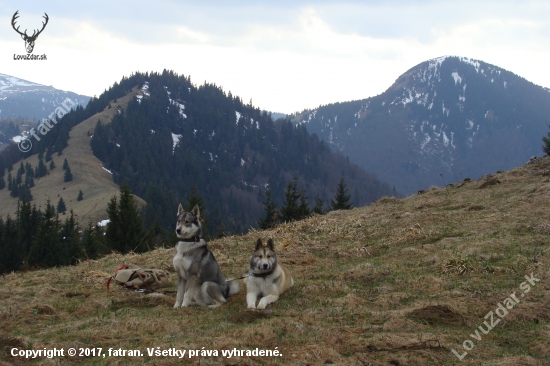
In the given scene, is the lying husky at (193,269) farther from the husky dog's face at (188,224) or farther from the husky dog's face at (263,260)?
the husky dog's face at (263,260)

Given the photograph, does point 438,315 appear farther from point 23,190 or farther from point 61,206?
point 23,190

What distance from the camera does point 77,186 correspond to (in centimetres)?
15738

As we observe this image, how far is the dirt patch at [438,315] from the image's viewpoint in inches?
337

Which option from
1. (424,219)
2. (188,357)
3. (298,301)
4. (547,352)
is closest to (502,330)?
(547,352)

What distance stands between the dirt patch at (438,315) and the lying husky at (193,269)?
4363mm

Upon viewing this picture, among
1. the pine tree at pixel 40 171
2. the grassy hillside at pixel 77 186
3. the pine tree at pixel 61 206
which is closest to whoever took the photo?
the pine tree at pixel 61 206

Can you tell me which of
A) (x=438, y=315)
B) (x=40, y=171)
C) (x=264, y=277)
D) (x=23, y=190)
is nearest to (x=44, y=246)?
(x=264, y=277)

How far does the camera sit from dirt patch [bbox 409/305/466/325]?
28.1ft

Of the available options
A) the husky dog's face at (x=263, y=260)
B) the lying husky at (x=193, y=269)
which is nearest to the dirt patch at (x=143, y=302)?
the lying husky at (x=193, y=269)

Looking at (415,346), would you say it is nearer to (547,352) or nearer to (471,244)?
(547,352)

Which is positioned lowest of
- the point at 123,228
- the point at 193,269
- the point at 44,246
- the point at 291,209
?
the point at 44,246

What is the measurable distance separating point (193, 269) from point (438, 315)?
5291 mm

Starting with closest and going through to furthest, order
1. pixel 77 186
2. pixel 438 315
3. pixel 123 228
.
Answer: pixel 438 315 < pixel 123 228 < pixel 77 186

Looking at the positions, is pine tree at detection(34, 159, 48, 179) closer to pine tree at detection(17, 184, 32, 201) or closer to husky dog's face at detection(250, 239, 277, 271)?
pine tree at detection(17, 184, 32, 201)
